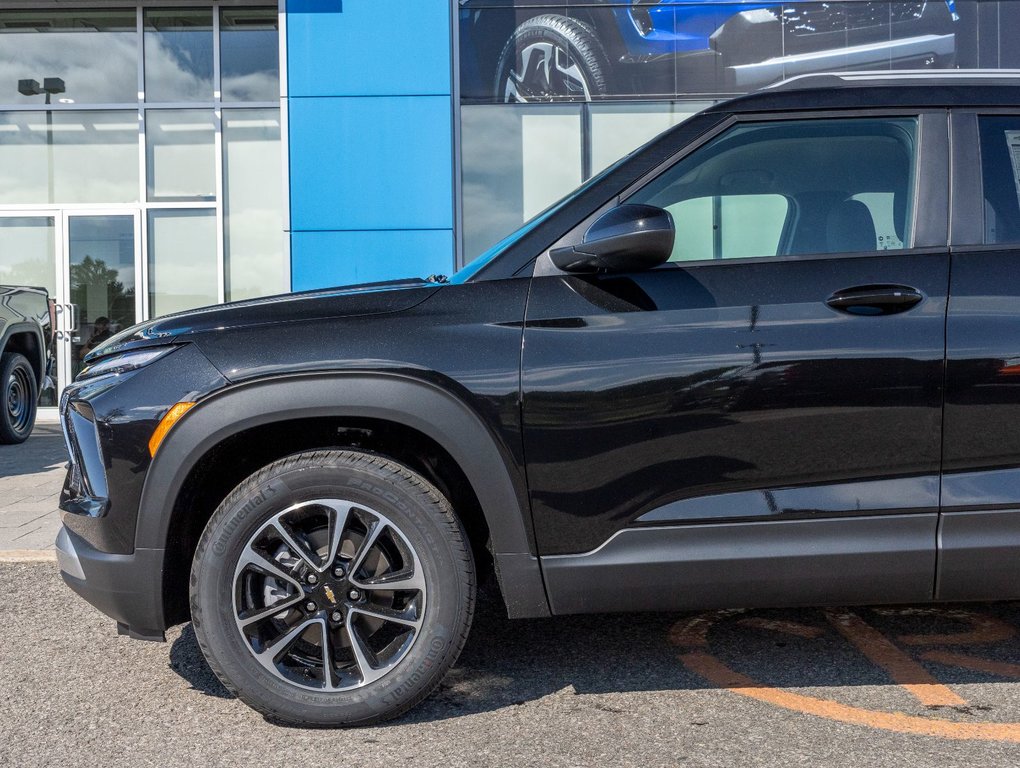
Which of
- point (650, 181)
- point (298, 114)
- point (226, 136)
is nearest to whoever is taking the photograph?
point (650, 181)

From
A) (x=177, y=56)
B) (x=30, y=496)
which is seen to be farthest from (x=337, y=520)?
(x=177, y=56)

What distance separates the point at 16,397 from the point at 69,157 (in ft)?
14.1

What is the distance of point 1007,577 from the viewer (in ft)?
8.11

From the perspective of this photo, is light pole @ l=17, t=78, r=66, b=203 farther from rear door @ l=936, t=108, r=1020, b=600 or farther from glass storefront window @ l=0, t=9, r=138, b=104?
rear door @ l=936, t=108, r=1020, b=600

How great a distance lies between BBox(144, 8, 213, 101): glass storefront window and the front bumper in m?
10.4

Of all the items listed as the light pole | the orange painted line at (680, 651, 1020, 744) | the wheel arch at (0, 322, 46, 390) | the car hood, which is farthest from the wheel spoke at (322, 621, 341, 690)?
the light pole

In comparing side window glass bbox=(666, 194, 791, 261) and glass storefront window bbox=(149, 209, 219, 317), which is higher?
glass storefront window bbox=(149, 209, 219, 317)

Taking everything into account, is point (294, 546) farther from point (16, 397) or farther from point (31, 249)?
point (31, 249)

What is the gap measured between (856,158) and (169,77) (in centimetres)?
1100

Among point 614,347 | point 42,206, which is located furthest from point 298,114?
point 614,347

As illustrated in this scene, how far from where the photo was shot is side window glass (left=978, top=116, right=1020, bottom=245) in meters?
2.61

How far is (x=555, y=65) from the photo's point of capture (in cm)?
1050

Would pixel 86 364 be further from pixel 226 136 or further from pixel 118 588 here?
pixel 226 136

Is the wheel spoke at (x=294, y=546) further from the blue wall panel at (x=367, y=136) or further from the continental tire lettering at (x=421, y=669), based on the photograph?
the blue wall panel at (x=367, y=136)
